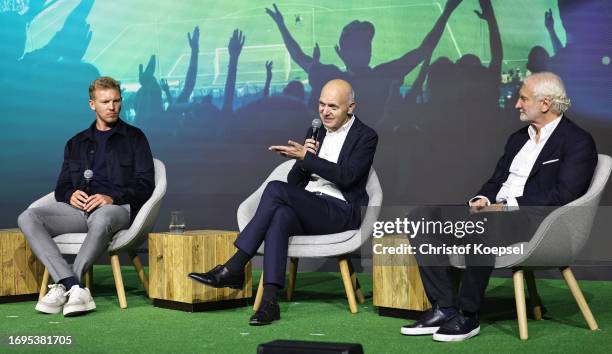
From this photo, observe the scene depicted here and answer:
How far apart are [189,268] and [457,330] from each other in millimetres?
1613

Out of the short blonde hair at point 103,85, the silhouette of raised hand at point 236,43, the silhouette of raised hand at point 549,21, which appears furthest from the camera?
the silhouette of raised hand at point 236,43

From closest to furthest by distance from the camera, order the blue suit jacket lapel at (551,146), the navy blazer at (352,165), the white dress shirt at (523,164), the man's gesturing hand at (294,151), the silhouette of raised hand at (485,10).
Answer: the blue suit jacket lapel at (551,146) < the white dress shirt at (523,164) < the man's gesturing hand at (294,151) < the navy blazer at (352,165) < the silhouette of raised hand at (485,10)

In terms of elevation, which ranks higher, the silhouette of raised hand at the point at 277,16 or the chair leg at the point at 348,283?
the silhouette of raised hand at the point at 277,16

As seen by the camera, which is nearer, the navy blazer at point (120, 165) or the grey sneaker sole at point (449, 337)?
the grey sneaker sole at point (449, 337)

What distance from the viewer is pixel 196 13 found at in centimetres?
717

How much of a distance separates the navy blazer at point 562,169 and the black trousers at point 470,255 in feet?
0.30

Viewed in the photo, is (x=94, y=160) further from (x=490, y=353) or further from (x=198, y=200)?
(x=490, y=353)

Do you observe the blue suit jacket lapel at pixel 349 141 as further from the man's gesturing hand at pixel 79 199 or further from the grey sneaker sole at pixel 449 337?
the man's gesturing hand at pixel 79 199

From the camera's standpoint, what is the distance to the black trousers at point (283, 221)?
4.64m

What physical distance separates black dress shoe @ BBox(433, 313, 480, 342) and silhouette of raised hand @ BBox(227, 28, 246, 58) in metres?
3.55

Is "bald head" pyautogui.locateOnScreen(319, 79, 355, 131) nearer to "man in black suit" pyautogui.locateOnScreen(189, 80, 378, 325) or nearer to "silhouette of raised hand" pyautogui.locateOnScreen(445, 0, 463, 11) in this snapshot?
"man in black suit" pyautogui.locateOnScreen(189, 80, 378, 325)

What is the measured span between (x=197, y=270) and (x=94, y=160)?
1057 millimetres

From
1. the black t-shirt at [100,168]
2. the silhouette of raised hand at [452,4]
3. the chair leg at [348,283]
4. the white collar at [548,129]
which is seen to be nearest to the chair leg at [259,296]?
the chair leg at [348,283]

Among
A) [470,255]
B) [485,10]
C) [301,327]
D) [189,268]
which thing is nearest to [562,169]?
[470,255]
